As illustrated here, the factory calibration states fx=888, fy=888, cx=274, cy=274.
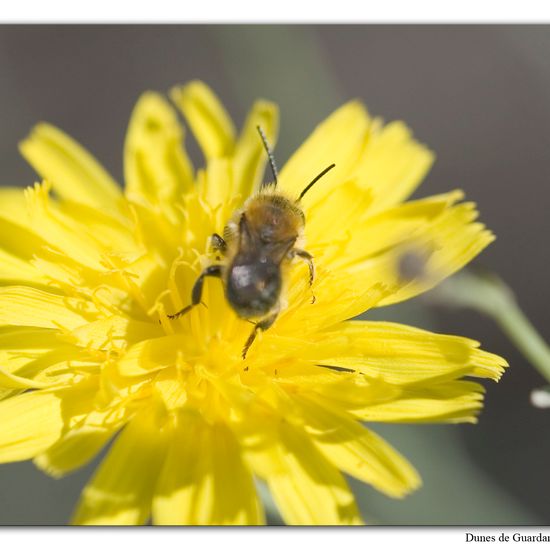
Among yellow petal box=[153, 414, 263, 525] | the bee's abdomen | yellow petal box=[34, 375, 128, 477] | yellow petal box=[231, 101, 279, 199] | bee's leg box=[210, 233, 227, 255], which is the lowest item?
yellow petal box=[153, 414, 263, 525]

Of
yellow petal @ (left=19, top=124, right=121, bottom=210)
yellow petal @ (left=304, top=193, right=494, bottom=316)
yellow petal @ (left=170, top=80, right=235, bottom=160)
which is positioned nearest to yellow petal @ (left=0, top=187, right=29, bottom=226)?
yellow petal @ (left=19, top=124, right=121, bottom=210)

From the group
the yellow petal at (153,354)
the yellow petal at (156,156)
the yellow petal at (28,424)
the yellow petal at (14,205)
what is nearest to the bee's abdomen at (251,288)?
the yellow petal at (153,354)

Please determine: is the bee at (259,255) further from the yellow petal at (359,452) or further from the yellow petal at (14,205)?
the yellow petal at (14,205)

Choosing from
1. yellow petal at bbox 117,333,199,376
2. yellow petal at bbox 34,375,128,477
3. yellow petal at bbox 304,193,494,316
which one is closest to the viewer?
yellow petal at bbox 34,375,128,477

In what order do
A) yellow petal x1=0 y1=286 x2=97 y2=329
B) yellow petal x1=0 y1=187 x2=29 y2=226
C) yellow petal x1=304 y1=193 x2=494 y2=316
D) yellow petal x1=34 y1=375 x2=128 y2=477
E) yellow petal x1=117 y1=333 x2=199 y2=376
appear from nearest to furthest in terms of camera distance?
yellow petal x1=34 y1=375 x2=128 y2=477 < yellow petal x1=117 y1=333 x2=199 y2=376 < yellow petal x1=0 y1=286 x2=97 y2=329 < yellow petal x1=304 y1=193 x2=494 y2=316 < yellow petal x1=0 y1=187 x2=29 y2=226

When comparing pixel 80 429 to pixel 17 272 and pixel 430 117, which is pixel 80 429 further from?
pixel 430 117

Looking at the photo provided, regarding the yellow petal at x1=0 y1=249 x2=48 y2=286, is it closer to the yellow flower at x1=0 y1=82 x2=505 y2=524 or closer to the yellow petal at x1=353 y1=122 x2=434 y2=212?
the yellow flower at x1=0 y1=82 x2=505 y2=524
